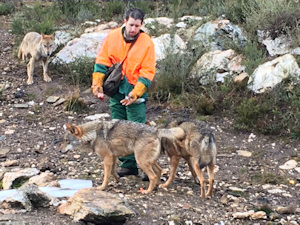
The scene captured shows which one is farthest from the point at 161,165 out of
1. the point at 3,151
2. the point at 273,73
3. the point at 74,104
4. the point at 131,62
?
the point at 273,73

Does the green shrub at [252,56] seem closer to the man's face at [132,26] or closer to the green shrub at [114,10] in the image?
the man's face at [132,26]

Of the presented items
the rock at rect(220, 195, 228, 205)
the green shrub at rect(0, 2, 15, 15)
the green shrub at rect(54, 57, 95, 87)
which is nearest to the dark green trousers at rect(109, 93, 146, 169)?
the rock at rect(220, 195, 228, 205)

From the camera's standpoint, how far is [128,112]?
19.9 feet

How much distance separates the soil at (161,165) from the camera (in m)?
5.15

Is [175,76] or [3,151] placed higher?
[175,76]

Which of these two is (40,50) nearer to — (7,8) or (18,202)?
(7,8)

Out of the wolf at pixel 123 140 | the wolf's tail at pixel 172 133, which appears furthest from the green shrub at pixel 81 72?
the wolf's tail at pixel 172 133

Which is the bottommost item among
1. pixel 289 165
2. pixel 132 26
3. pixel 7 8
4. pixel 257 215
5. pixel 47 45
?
pixel 289 165

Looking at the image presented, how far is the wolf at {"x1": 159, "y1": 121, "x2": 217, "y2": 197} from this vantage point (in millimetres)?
5609

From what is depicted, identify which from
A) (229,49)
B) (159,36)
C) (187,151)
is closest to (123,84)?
(187,151)

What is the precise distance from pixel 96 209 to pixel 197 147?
172 centimetres

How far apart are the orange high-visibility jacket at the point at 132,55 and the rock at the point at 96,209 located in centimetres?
179

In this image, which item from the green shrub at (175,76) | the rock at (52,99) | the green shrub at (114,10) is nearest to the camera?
the green shrub at (175,76)

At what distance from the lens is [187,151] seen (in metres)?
5.76
